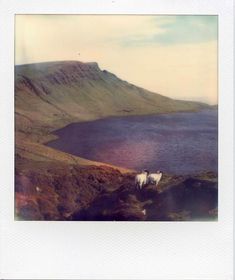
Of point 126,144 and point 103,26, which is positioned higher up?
point 103,26

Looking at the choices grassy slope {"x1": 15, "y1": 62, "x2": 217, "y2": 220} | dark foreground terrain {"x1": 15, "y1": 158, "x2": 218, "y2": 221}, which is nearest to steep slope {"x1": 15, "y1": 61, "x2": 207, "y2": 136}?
grassy slope {"x1": 15, "y1": 62, "x2": 217, "y2": 220}

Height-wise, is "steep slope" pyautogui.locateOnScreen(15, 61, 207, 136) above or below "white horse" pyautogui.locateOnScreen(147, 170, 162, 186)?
above

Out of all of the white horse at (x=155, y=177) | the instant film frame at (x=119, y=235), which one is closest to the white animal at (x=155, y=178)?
the white horse at (x=155, y=177)

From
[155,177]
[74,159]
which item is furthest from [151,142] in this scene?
[74,159]

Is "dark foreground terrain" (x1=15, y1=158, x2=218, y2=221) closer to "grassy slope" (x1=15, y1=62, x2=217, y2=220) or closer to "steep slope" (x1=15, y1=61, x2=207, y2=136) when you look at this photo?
"grassy slope" (x1=15, y1=62, x2=217, y2=220)

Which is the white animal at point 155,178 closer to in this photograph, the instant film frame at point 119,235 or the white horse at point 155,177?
the white horse at point 155,177
